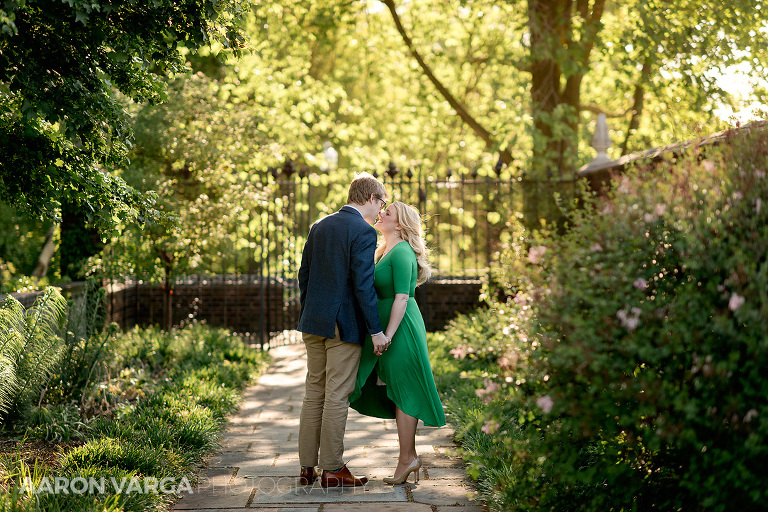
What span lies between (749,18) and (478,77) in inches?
294

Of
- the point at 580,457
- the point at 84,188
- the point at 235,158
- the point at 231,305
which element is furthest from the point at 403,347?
the point at 231,305

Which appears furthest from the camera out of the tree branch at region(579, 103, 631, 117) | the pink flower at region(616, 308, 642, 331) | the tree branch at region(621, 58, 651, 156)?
the tree branch at region(579, 103, 631, 117)

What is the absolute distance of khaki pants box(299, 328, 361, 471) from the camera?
422cm

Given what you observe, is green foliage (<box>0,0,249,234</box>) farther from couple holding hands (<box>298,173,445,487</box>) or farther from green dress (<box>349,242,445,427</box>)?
green dress (<box>349,242,445,427</box>)

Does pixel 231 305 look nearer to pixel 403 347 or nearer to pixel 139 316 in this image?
pixel 139 316

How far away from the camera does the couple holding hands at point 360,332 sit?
4199 millimetres

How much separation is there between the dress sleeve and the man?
0.18 m

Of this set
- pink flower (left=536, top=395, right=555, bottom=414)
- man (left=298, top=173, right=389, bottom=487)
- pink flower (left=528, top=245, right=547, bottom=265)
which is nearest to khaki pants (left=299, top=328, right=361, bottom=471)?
man (left=298, top=173, right=389, bottom=487)

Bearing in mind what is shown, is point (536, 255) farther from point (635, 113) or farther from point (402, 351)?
point (635, 113)

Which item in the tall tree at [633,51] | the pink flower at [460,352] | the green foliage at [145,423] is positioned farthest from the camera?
the tall tree at [633,51]

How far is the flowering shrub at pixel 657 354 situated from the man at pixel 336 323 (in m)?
1.18

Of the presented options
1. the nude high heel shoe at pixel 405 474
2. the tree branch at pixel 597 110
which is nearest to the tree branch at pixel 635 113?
the tree branch at pixel 597 110

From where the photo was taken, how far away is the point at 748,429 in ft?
8.44

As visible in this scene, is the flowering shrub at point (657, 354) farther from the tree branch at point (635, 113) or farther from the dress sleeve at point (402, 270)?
Result: the tree branch at point (635, 113)
